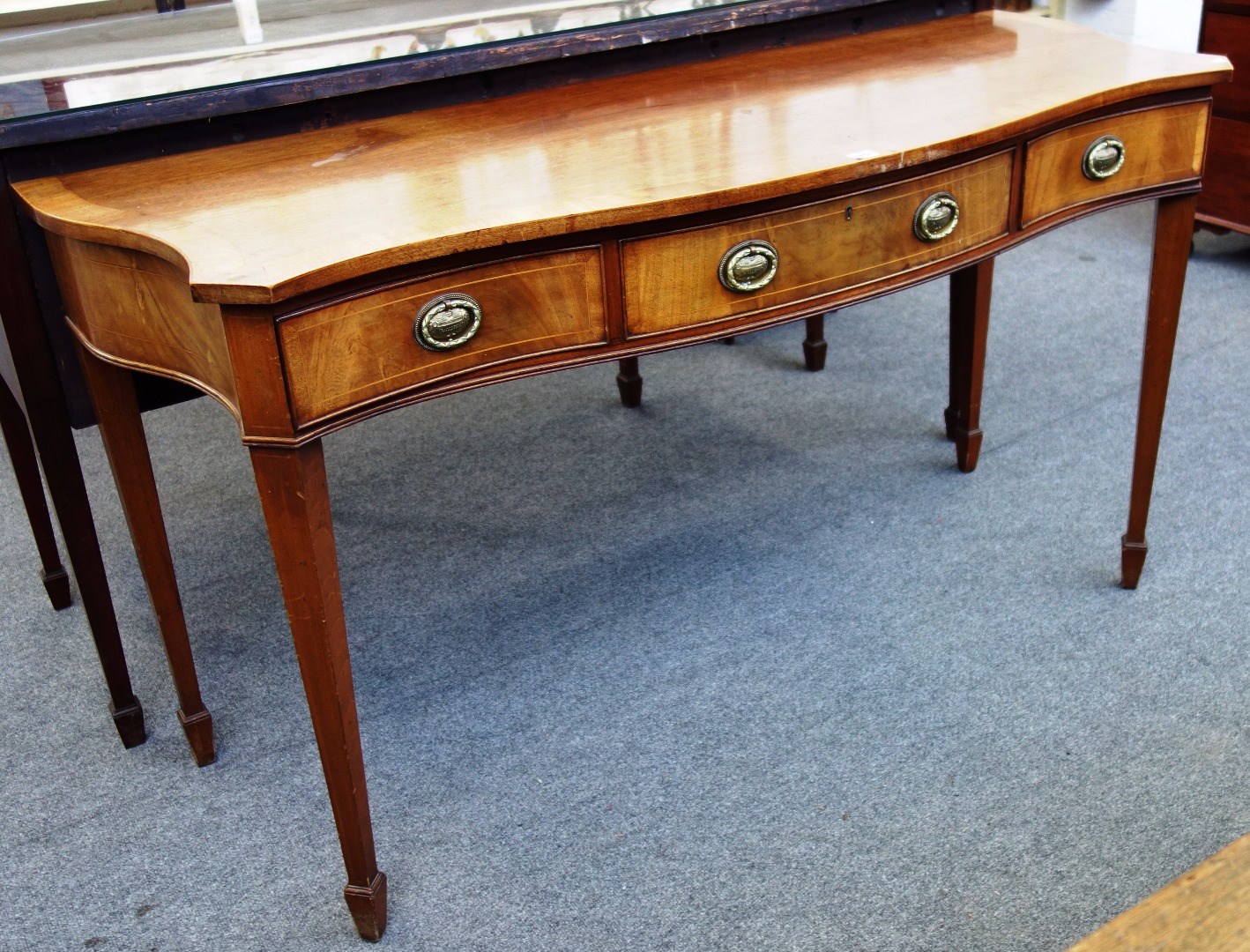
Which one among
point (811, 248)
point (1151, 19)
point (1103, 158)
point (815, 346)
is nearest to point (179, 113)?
point (811, 248)

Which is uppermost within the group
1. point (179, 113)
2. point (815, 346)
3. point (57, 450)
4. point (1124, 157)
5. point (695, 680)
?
point (179, 113)

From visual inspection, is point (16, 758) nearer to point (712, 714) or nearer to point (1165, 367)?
point (712, 714)

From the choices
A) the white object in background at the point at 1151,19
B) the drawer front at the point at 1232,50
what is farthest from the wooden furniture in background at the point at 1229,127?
the white object in background at the point at 1151,19

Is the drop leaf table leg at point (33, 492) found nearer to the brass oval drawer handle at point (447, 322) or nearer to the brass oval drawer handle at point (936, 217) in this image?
the brass oval drawer handle at point (447, 322)

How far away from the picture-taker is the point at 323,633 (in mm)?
1277

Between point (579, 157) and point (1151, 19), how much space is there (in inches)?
121

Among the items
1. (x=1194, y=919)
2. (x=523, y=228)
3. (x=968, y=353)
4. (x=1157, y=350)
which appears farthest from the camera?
(x=968, y=353)

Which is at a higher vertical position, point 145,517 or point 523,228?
point 523,228

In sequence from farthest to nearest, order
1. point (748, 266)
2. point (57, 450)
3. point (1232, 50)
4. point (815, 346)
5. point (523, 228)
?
point (1232, 50) < point (815, 346) < point (57, 450) < point (748, 266) < point (523, 228)

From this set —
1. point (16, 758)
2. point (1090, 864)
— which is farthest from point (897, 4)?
point (16, 758)

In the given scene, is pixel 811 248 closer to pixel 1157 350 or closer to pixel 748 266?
pixel 748 266

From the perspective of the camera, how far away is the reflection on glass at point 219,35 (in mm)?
1455

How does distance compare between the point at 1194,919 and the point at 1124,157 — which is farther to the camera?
the point at 1124,157

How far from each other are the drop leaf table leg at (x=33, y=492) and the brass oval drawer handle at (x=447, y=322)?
2.91 feet
